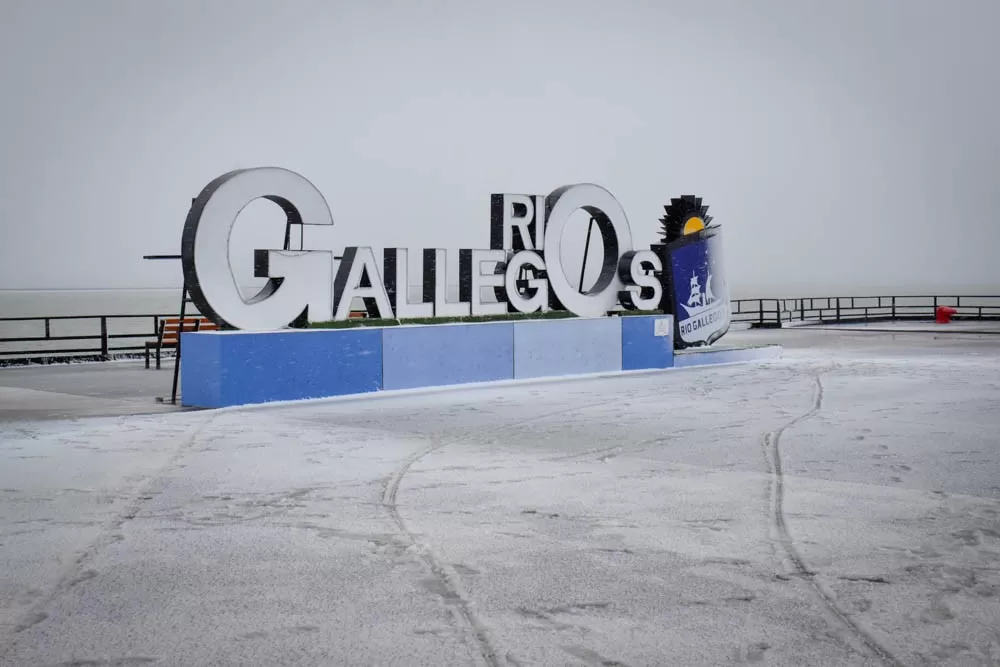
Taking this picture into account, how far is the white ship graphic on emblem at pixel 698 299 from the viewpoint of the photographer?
22719mm

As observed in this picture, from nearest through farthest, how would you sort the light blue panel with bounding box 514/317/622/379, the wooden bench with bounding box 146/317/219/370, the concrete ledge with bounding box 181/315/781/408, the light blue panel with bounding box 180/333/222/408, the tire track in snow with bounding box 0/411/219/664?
1. the tire track in snow with bounding box 0/411/219/664
2. the light blue panel with bounding box 180/333/222/408
3. the concrete ledge with bounding box 181/315/781/408
4. the light blue panel with bounding box 514/317/622/379
5. the wooden bench with bounding box 146/317/219/370

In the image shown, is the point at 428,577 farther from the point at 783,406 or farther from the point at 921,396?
the point at 921,396

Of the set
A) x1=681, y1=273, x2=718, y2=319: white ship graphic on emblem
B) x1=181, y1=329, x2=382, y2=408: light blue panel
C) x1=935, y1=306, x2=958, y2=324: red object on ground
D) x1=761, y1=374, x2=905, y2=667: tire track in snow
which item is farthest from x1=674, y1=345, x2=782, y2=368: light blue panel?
x1=935, y1=306, x2=958, y2=324: red object on ground

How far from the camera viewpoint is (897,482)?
28.2 feet

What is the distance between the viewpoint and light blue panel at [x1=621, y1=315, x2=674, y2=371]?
20.6 metres

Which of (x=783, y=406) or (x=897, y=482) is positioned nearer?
(x=897, y=482)

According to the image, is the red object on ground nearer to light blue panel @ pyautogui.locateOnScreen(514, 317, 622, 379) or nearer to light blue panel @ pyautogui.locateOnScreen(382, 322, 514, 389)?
light blue panel @ pyautogui.locateOnScreen(514, 317, 622, 379)

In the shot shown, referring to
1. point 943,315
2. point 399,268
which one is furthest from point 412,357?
point 943,315

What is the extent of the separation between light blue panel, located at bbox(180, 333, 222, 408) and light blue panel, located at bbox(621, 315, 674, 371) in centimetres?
837

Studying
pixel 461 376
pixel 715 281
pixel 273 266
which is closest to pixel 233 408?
pixel 273 266

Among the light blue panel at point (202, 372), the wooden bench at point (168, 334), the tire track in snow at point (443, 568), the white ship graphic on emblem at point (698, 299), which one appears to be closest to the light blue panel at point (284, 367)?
the light blue panel at point (202, 372)

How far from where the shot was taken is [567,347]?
64.0 feet

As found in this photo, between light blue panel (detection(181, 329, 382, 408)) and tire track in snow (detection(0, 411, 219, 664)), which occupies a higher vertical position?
light blue panel (detection(181, 329, 382, 408))

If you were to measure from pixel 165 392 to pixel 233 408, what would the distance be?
2.54 m
